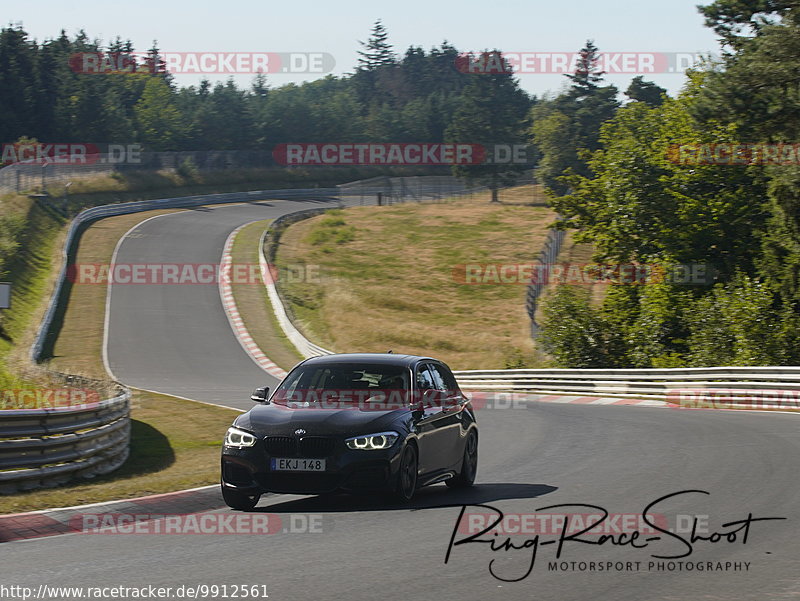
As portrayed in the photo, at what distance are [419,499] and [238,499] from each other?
194cm

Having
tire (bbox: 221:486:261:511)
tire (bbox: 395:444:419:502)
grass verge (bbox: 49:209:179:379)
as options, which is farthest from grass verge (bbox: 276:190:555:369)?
tire (bbox: 221:486:261:511)

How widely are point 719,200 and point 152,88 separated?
8233cm

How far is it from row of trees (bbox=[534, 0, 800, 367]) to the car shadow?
19199 mm

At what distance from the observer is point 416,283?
5822 cm

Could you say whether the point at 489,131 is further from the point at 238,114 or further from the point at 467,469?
the point at 467,469

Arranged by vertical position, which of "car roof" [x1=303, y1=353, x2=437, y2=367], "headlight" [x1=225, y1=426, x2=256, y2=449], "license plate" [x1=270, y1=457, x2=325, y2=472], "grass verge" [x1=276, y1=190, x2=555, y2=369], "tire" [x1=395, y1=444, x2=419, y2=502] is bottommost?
"grass verge" [x1=276, y1=190, x2=555, y2=369]

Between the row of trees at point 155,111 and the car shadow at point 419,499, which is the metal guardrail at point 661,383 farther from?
the row of trees at point 155,111

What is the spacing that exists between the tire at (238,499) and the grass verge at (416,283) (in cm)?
2812

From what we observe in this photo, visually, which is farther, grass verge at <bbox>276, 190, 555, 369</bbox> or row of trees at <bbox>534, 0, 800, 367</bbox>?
grass verge at <bbox>276, 190, 555, 369</bbox>

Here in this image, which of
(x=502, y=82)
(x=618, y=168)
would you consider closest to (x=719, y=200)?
(x=618, y=168)

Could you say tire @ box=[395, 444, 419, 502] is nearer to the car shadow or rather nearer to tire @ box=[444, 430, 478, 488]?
the car shadow

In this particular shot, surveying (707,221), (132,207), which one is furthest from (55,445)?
(132,207)

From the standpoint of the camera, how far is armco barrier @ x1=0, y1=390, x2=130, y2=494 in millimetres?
11297

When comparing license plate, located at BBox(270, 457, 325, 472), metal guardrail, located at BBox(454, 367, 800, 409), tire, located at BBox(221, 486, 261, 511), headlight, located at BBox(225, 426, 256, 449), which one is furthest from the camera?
metal guardrail, located at BBox(454, 367, 800, 409)
